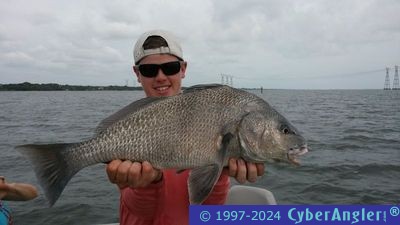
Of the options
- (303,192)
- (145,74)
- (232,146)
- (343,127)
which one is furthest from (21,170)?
(343,127)

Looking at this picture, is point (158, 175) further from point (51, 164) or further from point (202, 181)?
point (51, 164)

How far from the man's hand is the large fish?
6 cm

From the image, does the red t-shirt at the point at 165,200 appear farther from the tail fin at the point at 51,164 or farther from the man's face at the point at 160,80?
the man's face at the point at 160,80

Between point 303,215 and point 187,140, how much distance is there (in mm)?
1153

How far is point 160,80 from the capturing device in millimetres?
4145

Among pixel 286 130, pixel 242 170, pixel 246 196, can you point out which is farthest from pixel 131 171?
pixel 246 196

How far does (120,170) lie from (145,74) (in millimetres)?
1248

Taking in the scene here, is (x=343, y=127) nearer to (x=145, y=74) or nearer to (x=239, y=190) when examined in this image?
(x=239, y=190)

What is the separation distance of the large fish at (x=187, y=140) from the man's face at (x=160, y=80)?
60 centimetres

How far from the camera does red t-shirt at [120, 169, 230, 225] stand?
366cm

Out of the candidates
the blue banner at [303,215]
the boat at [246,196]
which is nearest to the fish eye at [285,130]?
the blue banner at [303,215]

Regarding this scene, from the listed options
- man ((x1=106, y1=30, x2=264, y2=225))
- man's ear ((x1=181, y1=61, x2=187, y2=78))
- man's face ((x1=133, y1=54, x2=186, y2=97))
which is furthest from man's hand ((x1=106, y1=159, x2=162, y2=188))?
man's ear ((x1=181, y1=61, x2=187, y2=78))

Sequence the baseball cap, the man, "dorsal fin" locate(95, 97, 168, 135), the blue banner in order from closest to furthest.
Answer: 1. the blue banner
2. the man
3. "dorsal fin" locate(95, 97, 168, 135)
4. the baseball cap

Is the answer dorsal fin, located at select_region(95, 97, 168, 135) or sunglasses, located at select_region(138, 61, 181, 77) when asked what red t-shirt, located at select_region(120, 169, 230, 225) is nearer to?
dorsal fin, located at select_region(95, 97, 168, 135)
